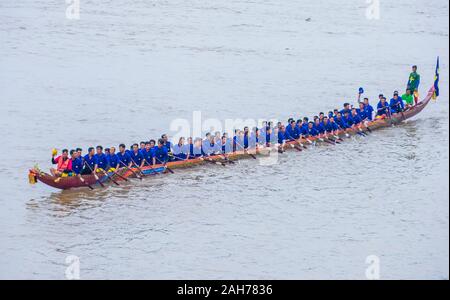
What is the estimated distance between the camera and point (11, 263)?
2016 centimetres

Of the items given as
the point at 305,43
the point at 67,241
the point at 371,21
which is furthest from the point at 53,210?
the point at 371,21

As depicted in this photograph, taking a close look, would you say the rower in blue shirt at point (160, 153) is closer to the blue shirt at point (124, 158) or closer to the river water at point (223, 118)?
the river water at point (223, 118)

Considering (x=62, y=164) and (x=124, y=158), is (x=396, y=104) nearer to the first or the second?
(x=124, y=158)

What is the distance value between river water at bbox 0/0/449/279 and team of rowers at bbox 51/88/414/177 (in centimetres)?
58

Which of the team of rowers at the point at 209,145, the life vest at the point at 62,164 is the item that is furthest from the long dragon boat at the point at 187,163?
the life vest at the point at 62,164

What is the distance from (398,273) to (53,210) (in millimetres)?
8414

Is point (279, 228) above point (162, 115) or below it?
below

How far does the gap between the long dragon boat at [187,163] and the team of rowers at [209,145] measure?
Answer: 0.39ft

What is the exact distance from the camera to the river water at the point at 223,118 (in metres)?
21.2

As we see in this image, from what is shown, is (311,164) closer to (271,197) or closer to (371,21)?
(271,197)

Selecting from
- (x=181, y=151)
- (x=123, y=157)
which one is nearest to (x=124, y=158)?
(x=123, y=157)
